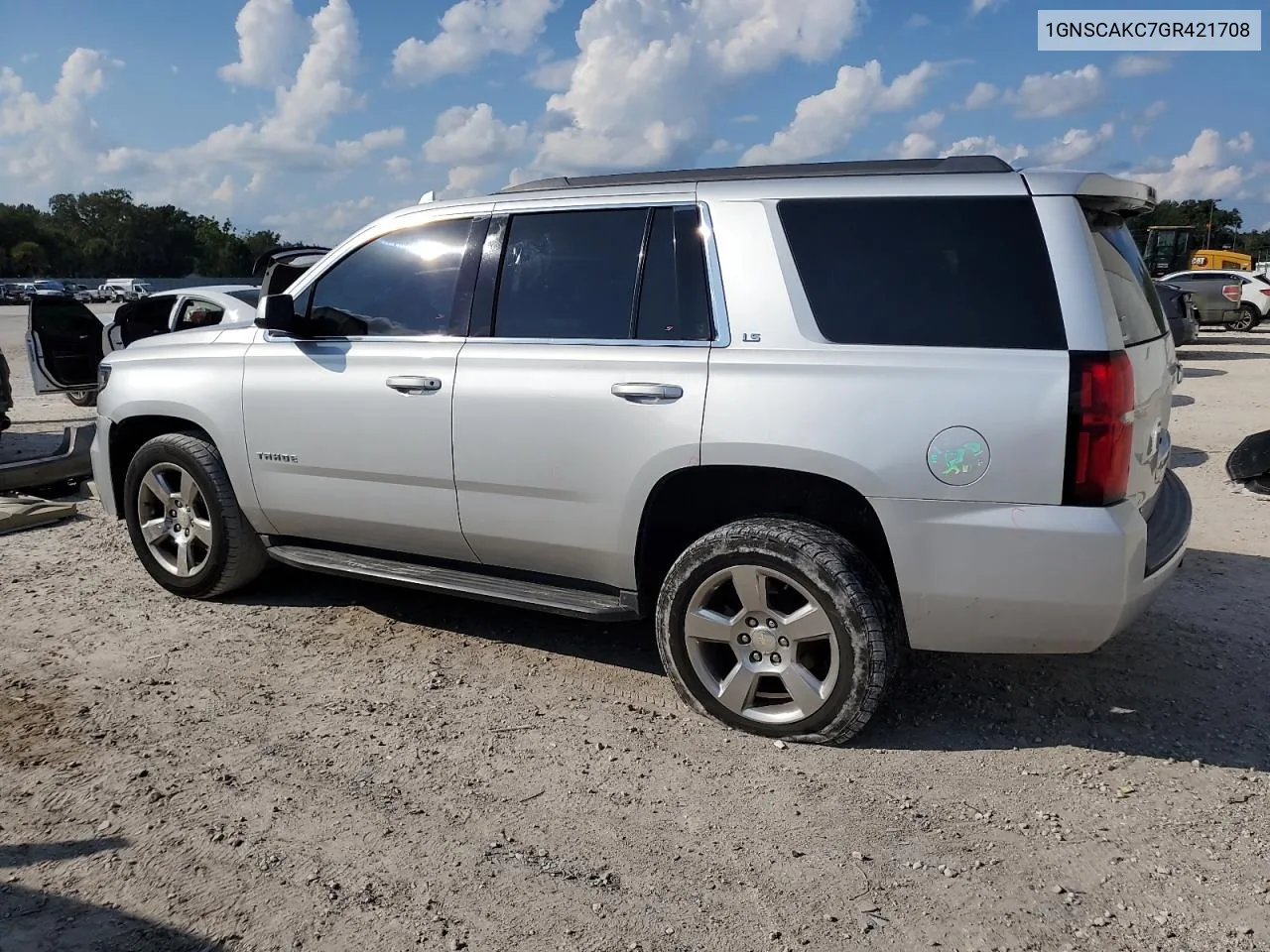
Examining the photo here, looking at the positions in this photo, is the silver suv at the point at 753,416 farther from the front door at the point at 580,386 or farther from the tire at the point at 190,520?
the tire at the point at 190,520

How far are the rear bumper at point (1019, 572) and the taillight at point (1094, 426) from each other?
77 millimetres

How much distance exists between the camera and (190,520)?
16.3 feet

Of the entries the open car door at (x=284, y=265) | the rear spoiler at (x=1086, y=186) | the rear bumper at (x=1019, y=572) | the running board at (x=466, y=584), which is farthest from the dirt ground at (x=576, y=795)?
the open car door at (x=284, y=265)

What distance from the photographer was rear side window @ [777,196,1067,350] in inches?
124

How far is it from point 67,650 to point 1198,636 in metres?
5.07

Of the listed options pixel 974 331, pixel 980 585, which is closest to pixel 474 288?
pixel 974 331

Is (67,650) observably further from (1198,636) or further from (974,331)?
(1198,636)

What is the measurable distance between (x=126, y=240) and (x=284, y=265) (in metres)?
106

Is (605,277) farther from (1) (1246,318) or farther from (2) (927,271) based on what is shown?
(1) (1246,318)

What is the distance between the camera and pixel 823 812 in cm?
313

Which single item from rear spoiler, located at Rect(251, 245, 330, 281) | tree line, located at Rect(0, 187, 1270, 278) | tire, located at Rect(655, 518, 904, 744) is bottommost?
tire, located at Rect(655, 518, 904, 744)

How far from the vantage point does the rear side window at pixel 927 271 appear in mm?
3160

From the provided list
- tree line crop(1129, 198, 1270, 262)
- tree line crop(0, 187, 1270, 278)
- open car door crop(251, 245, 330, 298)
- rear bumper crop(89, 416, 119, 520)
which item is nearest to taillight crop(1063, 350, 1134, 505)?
open car door crop(251, 245, 330, 298)

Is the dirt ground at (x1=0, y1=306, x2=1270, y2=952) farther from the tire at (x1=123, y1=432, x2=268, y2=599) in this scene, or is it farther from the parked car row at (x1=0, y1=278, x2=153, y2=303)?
the parked car row at (x1=0, y1=278, x2=153, y2=303)
